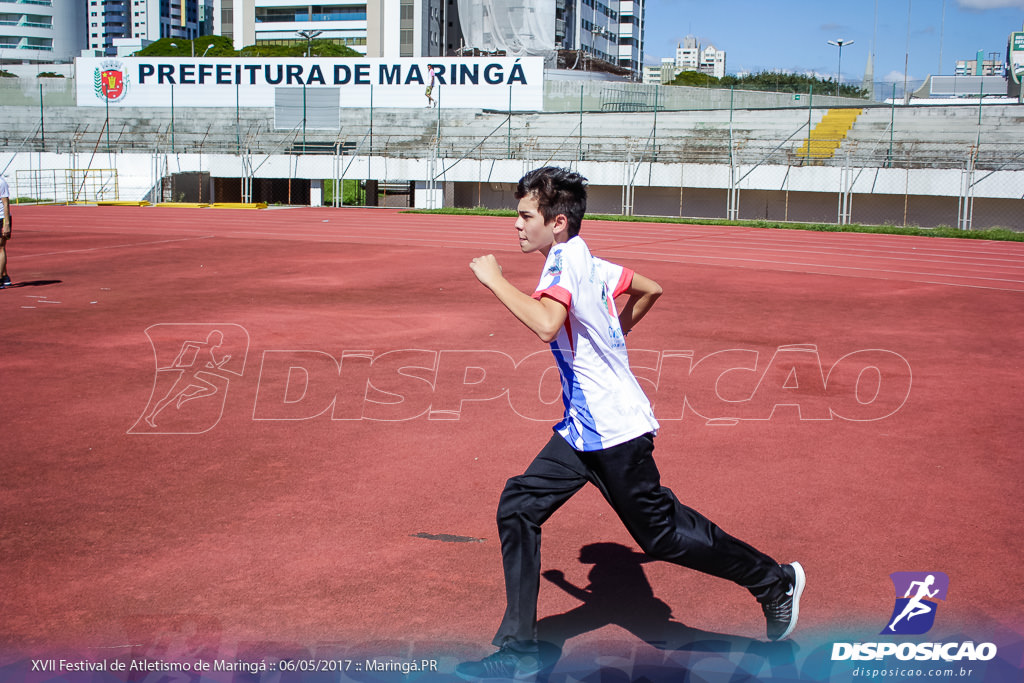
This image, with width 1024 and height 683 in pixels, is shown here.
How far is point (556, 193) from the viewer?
11.6 ft

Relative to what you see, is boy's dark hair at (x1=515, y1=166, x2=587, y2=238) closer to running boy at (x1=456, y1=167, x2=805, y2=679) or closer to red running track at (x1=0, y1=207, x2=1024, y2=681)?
running boy at (x1=456, y1=167, x2=805, y2=679)

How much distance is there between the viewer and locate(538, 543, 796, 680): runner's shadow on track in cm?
380

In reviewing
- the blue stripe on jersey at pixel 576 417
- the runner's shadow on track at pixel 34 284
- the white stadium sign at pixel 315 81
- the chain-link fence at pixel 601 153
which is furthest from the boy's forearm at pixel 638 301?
the white stadium sign at pixel 315 81

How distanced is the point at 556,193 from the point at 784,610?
1855 millimetres

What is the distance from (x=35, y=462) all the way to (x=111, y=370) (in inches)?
107

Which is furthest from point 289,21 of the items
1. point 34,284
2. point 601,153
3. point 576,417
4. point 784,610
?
point 784,610

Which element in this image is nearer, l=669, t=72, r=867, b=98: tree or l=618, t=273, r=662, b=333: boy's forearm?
l=618, t=273, r=662, b=333: boy's forearm

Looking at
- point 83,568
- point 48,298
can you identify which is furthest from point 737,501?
point 48,298

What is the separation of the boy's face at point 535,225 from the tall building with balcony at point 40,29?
149 meters

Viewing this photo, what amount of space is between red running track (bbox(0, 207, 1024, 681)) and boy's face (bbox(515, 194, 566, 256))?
161 centimetres

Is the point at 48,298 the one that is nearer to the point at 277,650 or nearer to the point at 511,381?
the point at 511,381

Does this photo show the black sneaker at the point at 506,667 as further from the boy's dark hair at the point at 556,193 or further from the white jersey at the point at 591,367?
the boy's dark hair at the point at 556,193

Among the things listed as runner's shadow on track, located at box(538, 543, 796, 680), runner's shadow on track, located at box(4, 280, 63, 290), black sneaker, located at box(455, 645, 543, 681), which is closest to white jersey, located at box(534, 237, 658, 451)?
black sneaker, located at box(455, 645, 543, 681)

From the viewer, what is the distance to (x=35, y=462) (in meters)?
6.00
